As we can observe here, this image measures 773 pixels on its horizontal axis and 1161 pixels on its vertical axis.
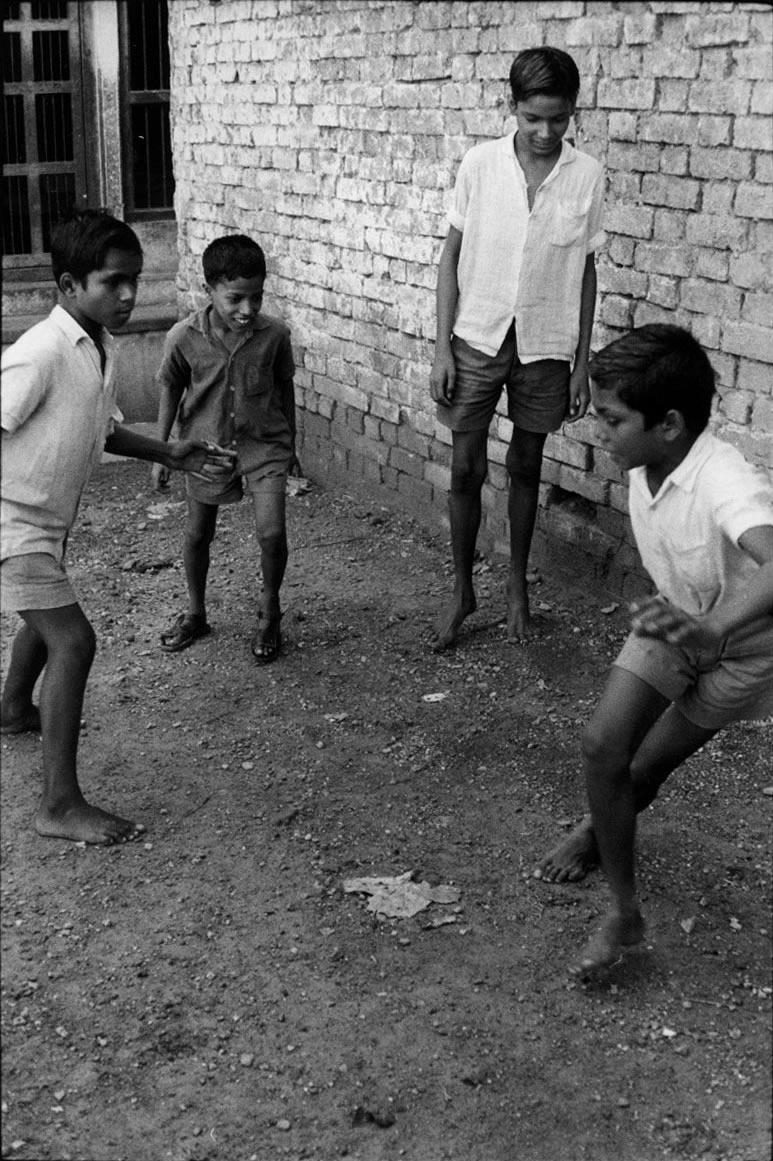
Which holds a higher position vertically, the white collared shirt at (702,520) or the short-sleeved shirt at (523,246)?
the short-sleeved shirt at (523,246)

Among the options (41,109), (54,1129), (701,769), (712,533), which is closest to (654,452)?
(712,533)

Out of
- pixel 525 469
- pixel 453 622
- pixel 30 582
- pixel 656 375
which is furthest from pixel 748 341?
pixel 30 582

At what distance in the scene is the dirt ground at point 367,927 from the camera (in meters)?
2.96

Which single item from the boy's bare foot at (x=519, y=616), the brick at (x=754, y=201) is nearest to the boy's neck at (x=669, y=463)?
the brick at (x=754, y=201)

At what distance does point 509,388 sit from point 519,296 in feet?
1.25

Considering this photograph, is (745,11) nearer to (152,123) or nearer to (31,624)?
(31,624)

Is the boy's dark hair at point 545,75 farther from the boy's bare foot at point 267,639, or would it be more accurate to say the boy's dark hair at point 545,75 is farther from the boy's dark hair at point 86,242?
the boy's bare foot at point 267,639

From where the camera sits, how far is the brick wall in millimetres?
4777

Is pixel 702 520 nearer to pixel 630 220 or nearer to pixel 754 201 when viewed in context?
pixel 754 201

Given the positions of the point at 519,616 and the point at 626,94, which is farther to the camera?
the point at 519,616

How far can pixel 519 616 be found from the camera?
5.47 meters

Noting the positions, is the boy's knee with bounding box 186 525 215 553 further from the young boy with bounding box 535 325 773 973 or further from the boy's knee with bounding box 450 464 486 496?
the young boy with bounding box 535 325 773 973

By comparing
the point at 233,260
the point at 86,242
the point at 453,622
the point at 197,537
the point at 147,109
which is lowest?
the point at 453,622

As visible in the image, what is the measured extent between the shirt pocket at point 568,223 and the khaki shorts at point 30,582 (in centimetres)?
222
